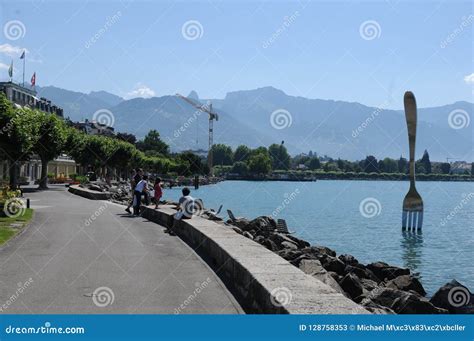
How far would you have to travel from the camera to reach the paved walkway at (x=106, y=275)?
30.3 feet

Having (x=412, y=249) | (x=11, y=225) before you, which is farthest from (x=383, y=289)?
(x=412, y=249)

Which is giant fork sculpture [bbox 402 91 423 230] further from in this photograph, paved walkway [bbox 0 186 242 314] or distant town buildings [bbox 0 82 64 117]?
distant town buildings [bbox 0 82 64 117]

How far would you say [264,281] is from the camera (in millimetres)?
8883

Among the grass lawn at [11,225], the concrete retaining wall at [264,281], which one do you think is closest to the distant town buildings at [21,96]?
the grass lawn at [11,225]

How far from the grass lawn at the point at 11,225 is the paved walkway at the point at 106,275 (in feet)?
1.24

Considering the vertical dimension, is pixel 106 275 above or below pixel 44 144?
below

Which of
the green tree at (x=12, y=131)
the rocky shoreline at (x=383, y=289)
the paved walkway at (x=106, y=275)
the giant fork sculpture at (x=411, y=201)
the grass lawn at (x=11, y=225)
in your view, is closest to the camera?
the paved walkway at (x=106, y=275)

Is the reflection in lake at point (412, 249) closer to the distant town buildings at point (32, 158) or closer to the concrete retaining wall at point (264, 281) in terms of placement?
the concrete retaining wall at point (264, 281)

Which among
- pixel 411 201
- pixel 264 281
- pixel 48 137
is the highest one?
pixel 48 137

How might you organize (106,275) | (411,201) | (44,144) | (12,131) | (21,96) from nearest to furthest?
1. (106,275)
2. (12,131)
3. (411,201)
4. (44,144)
5. (21,96)

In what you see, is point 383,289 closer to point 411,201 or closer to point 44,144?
point 411,201

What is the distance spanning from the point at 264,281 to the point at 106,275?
414 centimetres

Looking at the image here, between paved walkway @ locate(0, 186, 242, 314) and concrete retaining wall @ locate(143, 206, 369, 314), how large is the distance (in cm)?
28

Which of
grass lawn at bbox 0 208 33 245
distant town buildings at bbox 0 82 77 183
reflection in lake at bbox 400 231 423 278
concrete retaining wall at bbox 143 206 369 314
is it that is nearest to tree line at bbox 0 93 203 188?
distant town buildings at bbox 0 82 77 183
